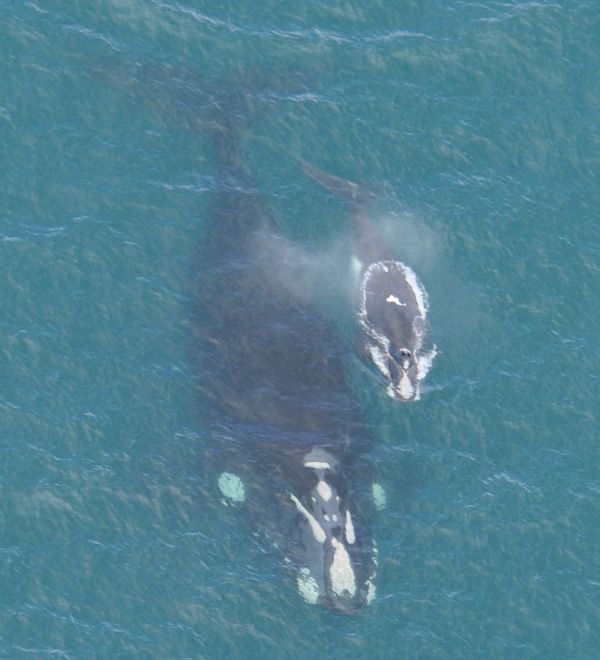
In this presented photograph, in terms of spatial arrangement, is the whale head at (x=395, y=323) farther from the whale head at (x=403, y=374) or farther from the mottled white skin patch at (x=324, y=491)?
the mottled white skin patch at (x=324, y=491)

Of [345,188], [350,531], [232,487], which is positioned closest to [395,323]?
[345,188]

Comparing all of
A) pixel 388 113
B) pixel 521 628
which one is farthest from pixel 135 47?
pixel 521 628

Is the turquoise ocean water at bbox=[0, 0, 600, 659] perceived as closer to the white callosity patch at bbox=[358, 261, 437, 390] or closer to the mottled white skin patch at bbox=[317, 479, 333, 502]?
the white callosity patch at bbox=[358, 261, 437, 390]

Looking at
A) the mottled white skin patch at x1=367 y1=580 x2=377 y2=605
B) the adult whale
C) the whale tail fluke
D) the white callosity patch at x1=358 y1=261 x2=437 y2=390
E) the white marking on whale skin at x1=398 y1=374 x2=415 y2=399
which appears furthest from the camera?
the whale tail fluke

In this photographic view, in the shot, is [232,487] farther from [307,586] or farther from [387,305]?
[387,305]

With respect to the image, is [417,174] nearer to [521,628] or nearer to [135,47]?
[135,47]

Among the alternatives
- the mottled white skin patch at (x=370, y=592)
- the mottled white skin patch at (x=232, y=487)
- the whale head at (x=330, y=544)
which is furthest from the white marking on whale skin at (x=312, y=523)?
the mottled white skin patch at (x=370, y=592)

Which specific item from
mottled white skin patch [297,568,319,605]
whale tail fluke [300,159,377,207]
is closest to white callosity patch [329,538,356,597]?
mottled white skin patch [297,568,319,605]
